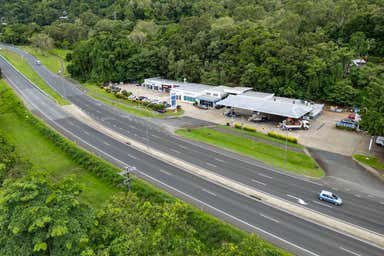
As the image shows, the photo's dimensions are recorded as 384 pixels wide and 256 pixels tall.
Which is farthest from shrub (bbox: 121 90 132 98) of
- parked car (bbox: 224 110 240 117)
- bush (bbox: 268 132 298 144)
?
bush (bbox: 268 132 298 144)

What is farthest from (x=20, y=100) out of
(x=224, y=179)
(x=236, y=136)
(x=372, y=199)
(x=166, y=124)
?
(x=372, y=199)

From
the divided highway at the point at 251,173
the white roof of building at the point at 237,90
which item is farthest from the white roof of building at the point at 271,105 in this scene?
the divided highway at the point at 251,173

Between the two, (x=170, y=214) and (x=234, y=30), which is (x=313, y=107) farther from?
(x=170, y=214)

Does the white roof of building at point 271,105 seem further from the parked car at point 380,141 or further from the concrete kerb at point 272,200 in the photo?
the concrete kerb at point 272,200

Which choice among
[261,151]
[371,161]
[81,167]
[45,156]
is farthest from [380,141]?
[45,156]

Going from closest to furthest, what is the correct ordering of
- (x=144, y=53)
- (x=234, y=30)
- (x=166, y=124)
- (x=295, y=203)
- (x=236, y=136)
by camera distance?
(x=295, y=203) → (x=236, y=136) → (x=166, y=124) → (x=234, y=30) → (x=144, y=53)
